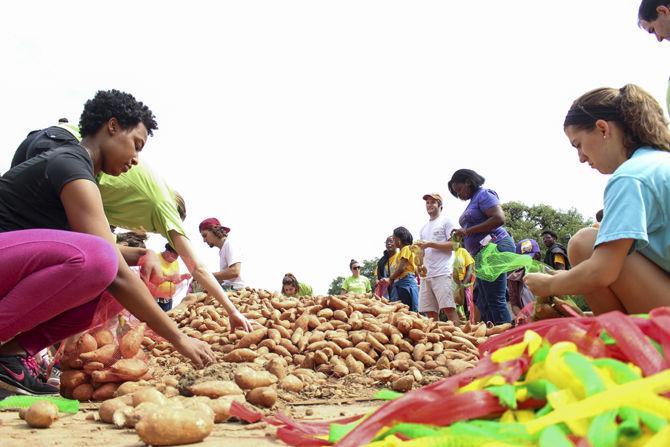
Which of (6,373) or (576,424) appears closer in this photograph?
(576,424)

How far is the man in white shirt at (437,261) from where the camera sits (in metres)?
6.34

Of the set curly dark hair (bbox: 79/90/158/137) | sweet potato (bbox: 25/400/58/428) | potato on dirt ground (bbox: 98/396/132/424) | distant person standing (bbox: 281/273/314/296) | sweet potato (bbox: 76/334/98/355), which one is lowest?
potato on dirt ground (bbox: 98/396/132/424)

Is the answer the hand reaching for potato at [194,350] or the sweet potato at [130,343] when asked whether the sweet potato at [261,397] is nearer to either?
the hand reaching for potato at [194,350]

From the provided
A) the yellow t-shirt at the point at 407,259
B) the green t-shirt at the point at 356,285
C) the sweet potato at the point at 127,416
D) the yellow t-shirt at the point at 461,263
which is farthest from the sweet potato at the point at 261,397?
the green t-shirt at the point at 356,285

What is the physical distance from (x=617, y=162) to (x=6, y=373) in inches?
120

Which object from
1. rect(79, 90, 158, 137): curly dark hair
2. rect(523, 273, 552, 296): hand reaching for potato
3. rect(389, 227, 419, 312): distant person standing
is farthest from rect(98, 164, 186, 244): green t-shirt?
rect(389, 227, 419, 312): distant person standing

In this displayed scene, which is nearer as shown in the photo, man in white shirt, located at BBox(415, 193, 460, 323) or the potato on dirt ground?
the potato on dirt ground

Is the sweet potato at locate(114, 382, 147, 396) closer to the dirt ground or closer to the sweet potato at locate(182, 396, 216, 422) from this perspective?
the dirt ground

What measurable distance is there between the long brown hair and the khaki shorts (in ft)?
13.1

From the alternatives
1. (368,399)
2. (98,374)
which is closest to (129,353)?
(98,374)

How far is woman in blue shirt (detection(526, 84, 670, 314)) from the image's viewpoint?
2232 mm

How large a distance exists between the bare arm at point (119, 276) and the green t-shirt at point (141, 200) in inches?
40.0

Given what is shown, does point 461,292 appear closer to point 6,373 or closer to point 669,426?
point 6,373

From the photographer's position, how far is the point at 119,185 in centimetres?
373
